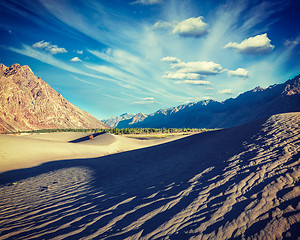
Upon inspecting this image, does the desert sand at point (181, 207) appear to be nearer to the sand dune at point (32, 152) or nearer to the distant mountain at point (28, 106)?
the sand dune at point (32, 152)

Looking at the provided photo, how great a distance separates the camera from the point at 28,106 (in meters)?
158

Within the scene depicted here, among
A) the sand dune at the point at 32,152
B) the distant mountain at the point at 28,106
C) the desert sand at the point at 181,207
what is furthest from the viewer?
the distant mountain at the point at 28,106

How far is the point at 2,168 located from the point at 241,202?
20480 millimetres

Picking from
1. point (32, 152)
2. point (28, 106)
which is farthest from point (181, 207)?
point (28, 106)

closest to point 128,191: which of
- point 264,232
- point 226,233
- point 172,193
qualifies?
point 172,193

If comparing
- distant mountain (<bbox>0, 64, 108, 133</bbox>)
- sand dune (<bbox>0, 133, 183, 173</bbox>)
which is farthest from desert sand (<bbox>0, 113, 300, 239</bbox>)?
distant mountain (<bbox>0, 64, 108, 133</bbox>)

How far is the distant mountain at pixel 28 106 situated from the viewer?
135 meters

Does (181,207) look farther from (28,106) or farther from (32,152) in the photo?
(28,106)

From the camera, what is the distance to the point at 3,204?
697 centimetres

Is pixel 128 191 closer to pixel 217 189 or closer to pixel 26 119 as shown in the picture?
pixel 217 189

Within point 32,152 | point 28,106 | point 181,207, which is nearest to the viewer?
point 181,207

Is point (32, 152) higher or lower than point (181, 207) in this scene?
higher

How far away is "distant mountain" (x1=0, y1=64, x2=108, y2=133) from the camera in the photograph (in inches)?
5325

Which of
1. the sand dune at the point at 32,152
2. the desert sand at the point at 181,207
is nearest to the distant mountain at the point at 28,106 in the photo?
the sand dune at the point at 32,152
